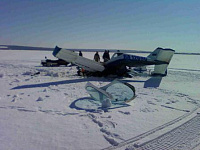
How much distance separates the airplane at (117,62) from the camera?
1012 centimetres

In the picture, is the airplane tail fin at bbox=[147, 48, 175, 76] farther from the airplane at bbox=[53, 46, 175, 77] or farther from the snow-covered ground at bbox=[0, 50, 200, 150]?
the snow-covered ground at bbox=[0, 50, 200, 150]

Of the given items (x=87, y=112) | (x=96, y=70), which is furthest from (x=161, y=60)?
(x=87, y=112)

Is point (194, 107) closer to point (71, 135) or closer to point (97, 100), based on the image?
point (97, 100)

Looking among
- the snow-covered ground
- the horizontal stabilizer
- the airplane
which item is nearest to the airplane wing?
the airplane

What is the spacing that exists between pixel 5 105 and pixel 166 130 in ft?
13.0

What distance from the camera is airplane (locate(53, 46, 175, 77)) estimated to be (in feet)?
33.2

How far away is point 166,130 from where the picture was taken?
336 cm

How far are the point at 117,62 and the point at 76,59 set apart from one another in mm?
2483

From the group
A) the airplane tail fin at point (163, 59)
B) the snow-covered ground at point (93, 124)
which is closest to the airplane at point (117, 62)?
the airplane tail fin at point (163, 59)

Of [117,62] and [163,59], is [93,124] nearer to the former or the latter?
[117,62]

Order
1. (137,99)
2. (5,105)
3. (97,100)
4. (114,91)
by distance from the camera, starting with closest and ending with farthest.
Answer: (5,105), (97,100), (137,99), (114,91)

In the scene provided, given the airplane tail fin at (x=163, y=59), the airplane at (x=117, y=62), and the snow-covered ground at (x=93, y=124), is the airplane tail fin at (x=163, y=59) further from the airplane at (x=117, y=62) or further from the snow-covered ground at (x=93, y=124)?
the snow-covered ground at (x=93, y=124)

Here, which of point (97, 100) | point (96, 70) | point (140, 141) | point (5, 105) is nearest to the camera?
point (140, 141)

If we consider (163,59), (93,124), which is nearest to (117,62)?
(163,59)
